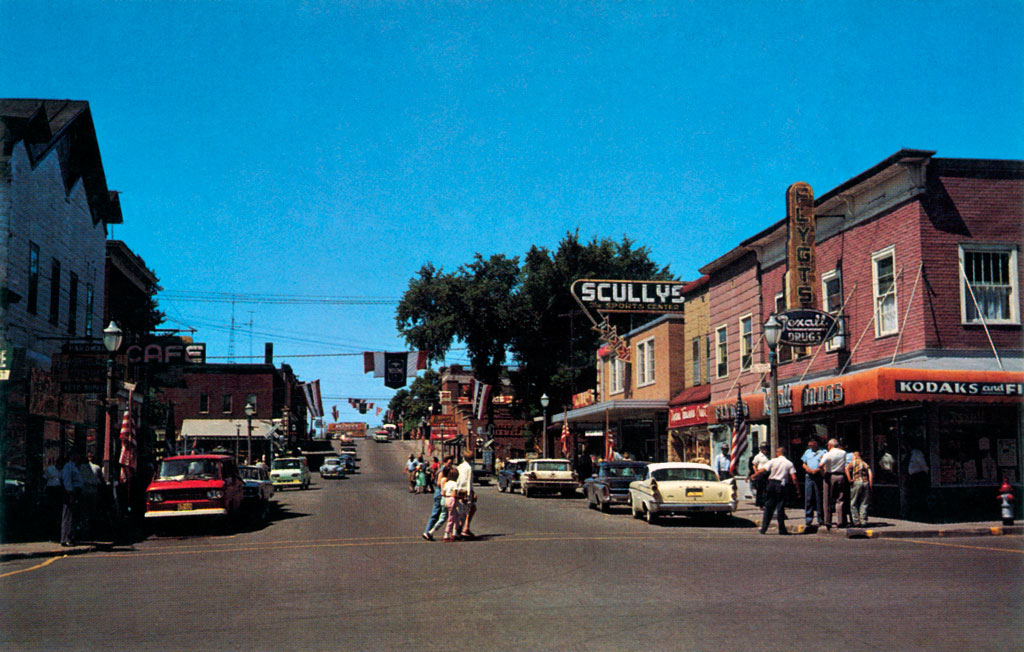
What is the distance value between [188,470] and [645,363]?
2695cm

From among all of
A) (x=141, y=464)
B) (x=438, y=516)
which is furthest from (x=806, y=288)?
(x=141, y=464)

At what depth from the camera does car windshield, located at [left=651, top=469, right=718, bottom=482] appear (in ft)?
77.8

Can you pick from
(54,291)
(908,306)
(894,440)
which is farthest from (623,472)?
(54,291)

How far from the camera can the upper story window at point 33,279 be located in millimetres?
25250

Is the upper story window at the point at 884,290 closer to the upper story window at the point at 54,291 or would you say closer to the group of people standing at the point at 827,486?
the group of people standing at the point at 827,486

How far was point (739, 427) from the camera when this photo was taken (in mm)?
28344

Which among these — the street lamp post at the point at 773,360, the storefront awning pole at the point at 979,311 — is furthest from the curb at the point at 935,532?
the storefront awning pole at the point at 979,311

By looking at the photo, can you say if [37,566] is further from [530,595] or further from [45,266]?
[45,266]

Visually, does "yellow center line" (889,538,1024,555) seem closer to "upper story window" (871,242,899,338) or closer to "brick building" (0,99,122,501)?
"upper story window" (871,242,899,338)

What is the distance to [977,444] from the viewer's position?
73.5 feet

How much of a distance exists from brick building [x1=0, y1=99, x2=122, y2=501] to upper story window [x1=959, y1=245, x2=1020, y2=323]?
840 inches

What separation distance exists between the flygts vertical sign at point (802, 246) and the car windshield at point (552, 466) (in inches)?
578

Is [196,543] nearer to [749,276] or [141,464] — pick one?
[141,464]

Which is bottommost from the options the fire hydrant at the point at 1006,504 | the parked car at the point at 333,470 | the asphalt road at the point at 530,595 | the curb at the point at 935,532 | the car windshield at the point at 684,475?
the parked car at the point at 333,470
